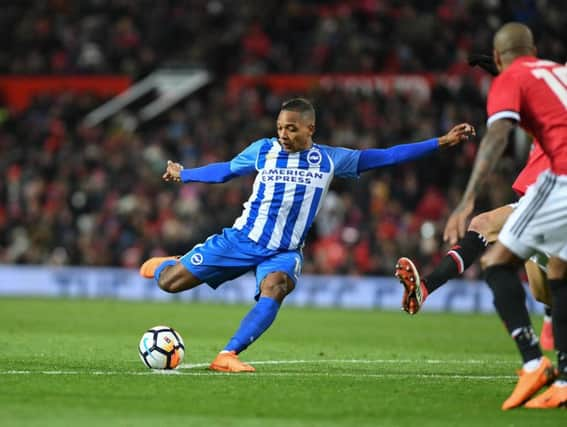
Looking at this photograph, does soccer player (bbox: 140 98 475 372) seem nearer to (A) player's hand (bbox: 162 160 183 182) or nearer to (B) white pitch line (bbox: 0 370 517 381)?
(A) player's hand (bbox: 162 160 183 182)

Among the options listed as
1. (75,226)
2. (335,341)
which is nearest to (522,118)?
(335,341)

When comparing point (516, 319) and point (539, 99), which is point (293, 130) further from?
point (516, 319)

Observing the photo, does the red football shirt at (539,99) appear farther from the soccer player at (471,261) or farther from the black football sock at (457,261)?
the black football sock at (457,261)

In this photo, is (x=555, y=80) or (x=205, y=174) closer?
(x=555, y=80)

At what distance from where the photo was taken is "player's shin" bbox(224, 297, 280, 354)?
8.87 m

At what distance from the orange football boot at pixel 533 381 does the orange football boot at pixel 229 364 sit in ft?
8.06

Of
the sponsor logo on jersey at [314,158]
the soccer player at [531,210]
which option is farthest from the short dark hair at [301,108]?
the soccer player at [531,210]

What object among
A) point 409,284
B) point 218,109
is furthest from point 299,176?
point 218,109

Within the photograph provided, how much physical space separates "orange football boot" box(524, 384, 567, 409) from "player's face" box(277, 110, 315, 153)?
3033 mm

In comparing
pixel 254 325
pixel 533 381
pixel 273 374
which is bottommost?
pixel 273 374

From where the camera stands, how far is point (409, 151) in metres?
9.09

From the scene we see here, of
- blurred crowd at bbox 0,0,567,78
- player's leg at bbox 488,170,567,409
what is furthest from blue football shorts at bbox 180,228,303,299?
blurred crowd at bbox 0,0,567,78

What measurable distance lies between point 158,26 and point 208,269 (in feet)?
57.8

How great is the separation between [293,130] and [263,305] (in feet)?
4.49
